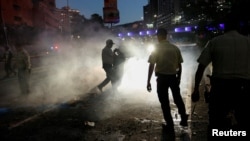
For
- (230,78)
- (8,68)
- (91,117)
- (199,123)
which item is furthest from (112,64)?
(8,68)

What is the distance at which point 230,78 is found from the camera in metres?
4.01

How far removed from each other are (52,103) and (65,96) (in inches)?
43.0

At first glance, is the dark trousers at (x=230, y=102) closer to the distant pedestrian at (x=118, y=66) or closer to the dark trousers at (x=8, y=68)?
the distant pedestrian at (x=118, y=66)

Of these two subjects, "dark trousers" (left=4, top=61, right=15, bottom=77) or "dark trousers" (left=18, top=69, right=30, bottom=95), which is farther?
"dark trousers" (left=4, top=61, right=15, bottom=77)

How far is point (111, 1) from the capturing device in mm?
18672

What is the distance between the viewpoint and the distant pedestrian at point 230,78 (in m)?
3.98

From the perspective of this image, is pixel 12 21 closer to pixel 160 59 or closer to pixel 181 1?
pixel 160 59

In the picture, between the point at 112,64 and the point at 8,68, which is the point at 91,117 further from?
the point at 8,68

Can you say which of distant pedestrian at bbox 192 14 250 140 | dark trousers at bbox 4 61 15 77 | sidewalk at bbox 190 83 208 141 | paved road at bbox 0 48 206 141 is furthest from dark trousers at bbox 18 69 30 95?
distant pedestrian at bbox 192 14 250 140

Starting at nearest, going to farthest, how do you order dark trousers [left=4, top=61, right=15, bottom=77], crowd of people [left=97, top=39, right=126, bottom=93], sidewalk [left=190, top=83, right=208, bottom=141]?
1. sidewalk [left=190, top=83, right=208, bottom=141]
2. crowd of people [left=97, top=39, right=126, bottom=93]
3. dark trousers [left=4, top=61, right=15, bottom=77]

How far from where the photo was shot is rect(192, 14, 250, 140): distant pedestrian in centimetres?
398

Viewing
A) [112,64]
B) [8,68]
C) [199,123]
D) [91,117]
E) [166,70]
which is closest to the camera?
[166,70]

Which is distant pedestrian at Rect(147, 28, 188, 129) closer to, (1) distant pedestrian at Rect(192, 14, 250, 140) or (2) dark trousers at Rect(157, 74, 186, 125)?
(2) dark trousers at Rect(157, 74, 186, 125)

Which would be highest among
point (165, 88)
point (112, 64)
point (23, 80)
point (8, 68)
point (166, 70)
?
point (166, 70)
